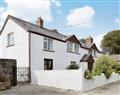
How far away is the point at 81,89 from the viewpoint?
1423cm

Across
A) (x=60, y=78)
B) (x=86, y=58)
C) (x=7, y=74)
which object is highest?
(x=86, y=58)

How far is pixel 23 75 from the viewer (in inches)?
722

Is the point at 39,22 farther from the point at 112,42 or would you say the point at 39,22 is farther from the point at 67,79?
the point at 112,42

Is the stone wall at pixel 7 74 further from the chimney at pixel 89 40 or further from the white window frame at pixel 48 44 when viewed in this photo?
the chimney at pixel 89 40

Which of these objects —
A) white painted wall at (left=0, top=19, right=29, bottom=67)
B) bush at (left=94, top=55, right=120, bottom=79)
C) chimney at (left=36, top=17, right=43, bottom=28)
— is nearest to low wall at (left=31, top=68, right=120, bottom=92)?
bush at (left=94, top=55, right=120, bottom=79)

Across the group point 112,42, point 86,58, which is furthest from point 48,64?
point 112,42

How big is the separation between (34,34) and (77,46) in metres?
10.1

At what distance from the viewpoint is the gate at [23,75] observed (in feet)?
59.9

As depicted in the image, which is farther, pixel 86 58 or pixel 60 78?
pixel 86 58

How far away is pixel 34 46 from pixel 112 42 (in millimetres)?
44251

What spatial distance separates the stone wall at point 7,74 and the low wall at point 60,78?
7.27ft

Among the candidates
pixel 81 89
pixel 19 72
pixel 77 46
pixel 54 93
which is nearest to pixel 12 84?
pixel 19 72

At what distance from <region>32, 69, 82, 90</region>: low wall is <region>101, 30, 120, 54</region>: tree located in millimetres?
44993

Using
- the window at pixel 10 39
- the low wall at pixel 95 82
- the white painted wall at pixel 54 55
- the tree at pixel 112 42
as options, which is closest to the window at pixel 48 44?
the white painted wall at pixel 54 55
